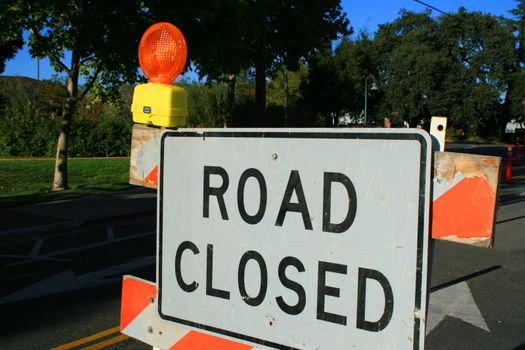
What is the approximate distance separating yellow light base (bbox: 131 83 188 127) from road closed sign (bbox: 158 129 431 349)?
0.07 meters

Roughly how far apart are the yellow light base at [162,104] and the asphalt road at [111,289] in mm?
2704

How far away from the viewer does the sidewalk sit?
389 inches

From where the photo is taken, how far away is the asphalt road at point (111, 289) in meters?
4.30

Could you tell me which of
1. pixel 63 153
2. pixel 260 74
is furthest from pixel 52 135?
pixel 260 74

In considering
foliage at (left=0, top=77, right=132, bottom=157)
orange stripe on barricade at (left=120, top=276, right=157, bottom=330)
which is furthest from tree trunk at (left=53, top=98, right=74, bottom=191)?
orange stripe on barricade at (left=120, top=276, right=157, bottom=330)

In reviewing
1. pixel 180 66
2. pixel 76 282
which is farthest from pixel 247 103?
pixel 180 66

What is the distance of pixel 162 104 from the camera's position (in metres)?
1.93

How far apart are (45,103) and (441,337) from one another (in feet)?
Answer: 158

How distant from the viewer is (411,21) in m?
58.2

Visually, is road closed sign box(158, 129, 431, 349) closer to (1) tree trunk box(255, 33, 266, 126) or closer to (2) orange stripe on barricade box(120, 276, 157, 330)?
(2) orange stripe on barricade box(120, 276, 157, 330)

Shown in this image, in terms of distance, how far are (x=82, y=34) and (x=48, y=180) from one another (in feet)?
19.1

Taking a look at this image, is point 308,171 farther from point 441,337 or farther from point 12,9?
point 12,9

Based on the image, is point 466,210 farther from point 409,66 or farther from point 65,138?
point 409,66

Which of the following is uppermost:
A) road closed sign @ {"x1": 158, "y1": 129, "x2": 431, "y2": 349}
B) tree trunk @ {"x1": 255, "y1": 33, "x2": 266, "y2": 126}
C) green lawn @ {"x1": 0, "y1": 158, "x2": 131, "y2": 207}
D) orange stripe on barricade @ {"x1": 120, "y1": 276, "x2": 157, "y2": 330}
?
tree trunk @ {"x1": 255, "y1": 33, "x2": 266, "y2": 126}
